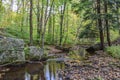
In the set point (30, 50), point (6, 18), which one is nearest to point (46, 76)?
point (30, 50)

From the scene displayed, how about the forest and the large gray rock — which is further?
the large gray rock

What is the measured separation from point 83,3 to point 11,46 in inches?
313

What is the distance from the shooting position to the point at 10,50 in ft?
36.7

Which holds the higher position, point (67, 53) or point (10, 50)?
point (10, 50)

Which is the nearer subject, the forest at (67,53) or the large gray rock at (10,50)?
the forest at (67,53)

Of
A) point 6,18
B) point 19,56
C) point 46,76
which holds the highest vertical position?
point 6,18

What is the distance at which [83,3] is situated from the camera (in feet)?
53.7

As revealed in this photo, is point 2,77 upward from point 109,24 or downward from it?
downward

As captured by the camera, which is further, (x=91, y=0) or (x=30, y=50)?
(x=91, y=0)

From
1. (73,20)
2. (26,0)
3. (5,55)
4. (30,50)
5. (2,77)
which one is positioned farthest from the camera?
(73,20)

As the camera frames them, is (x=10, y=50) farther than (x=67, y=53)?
No

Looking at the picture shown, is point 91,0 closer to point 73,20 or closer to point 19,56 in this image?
point 19,56

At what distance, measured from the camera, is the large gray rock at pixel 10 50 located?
10.9 metres

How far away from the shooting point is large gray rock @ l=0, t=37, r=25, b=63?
1095cm
